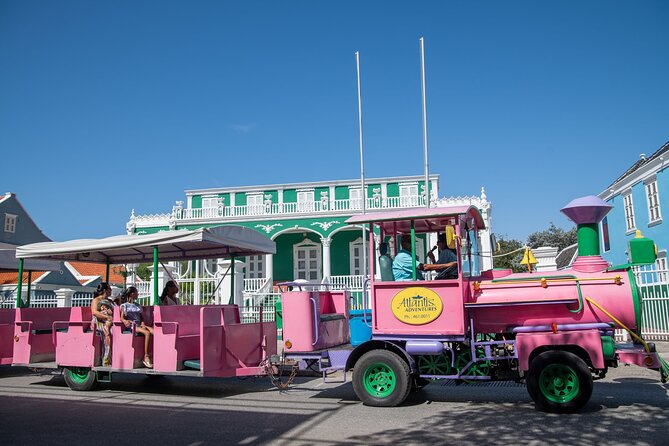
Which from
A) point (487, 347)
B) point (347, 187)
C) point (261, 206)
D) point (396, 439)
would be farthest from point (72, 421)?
point (347, 187)

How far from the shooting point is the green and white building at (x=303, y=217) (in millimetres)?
27613

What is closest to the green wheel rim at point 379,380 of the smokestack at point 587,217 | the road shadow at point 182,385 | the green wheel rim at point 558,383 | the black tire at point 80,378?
the green wheel rim at point 558,383

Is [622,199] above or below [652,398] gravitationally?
above

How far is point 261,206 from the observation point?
29.1 m

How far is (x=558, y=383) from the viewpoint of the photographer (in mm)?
6695

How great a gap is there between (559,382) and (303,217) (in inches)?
878

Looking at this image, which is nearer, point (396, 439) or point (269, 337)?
point (396, 439)

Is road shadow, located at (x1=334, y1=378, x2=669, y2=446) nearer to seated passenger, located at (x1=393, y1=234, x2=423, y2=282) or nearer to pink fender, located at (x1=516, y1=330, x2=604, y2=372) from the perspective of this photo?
pink fender, located at (x1=516, y1=330, x2=604, y2=372)

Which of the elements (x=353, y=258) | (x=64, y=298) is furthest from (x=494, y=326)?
(x=353, y=258)

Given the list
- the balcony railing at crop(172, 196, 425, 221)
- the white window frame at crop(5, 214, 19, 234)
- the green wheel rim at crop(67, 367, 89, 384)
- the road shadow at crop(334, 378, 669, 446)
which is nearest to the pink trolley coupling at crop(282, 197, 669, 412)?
the road shadow at crop(334, 378, 669, 446)

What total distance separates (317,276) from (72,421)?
23945 millimetres

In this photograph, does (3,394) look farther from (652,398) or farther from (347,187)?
(347,187)

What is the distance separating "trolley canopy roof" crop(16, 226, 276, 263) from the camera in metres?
8.78

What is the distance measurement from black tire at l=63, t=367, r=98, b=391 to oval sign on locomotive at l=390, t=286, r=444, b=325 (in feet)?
16.9
